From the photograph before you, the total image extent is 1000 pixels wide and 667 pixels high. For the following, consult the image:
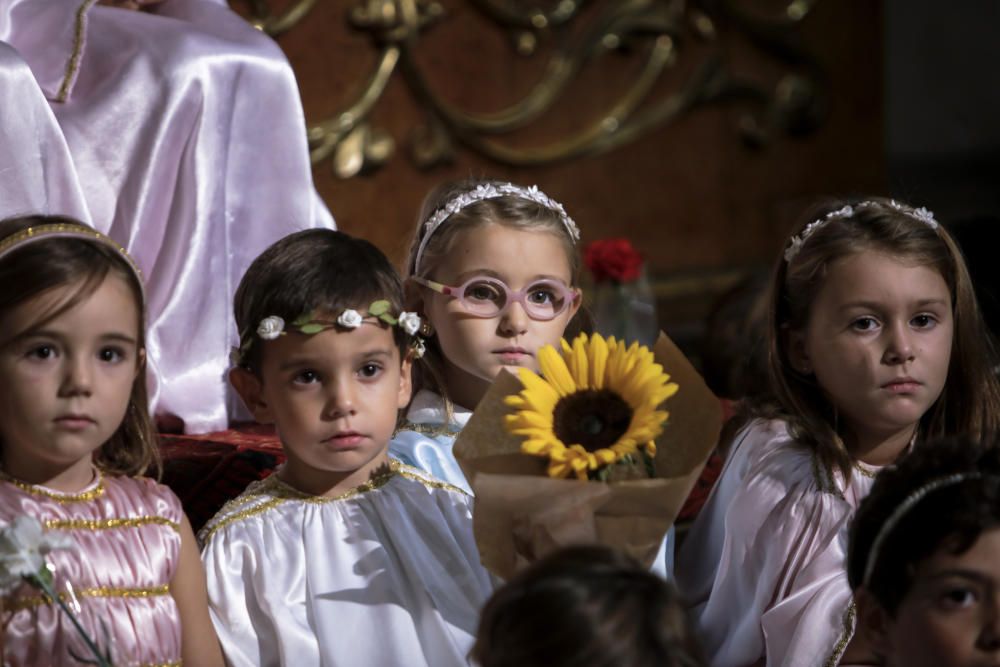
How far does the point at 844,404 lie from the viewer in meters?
2.64

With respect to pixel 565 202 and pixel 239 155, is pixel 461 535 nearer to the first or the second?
pixel 239 155

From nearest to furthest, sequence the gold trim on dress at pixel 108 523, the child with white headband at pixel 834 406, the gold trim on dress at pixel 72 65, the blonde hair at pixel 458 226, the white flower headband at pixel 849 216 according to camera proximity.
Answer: the gold trim on dress at pixel 108 523 < the child with white headband at pixel 834 406 < the white flower headband at pixel 849 216 < the blonde hair at pixel 458 226 < the gold trim on dress at pixel 72 65

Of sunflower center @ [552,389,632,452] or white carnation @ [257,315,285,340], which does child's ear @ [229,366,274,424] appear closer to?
white carnation @ [257,315,285,340]

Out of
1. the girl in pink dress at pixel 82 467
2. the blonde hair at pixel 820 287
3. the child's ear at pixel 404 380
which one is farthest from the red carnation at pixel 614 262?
the girl in pink dress at pixel 82 467

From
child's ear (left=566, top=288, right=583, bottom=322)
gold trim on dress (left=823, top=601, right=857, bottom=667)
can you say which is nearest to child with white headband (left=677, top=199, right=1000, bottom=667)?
gold trim on dress (left=823, top=601, right=857, bottom=667)

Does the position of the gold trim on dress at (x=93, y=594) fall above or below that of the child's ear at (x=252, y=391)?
below

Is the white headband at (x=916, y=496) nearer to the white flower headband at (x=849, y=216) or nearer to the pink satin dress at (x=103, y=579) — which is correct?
the white flower headband at (x=849, y=216)

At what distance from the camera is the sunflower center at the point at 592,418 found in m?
2.12

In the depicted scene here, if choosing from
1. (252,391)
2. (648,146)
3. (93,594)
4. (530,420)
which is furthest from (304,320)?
(648,146)

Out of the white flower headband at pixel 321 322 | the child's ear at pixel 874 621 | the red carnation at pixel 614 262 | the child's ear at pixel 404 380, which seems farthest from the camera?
the red carnation at pixel 614 262

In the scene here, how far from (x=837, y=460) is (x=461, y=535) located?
0.68 m

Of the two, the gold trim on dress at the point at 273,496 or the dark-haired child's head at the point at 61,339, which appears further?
the gold trim on dress at the point at 273,496

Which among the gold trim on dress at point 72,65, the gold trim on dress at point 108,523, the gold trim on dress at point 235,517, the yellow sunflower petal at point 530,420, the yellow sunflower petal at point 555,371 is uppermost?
the gold trim on dress at point 72,65

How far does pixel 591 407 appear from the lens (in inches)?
84.7
